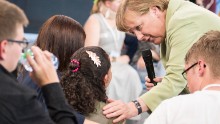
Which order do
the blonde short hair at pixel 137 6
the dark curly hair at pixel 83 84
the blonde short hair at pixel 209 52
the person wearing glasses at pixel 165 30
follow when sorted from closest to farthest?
the blonde short hair at pixel 209 52 < the dark curly hair at pixel 83 84 < the person wearing glasses at pixel 165 30 < the blonde short hair at pixel 137 6

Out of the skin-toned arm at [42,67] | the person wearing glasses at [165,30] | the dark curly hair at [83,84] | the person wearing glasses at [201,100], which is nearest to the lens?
the skin-toned arm at [42,67]

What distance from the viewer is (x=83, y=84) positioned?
99.0 inches

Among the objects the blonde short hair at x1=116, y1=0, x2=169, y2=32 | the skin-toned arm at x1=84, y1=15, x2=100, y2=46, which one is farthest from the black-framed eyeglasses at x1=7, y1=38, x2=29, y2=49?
the skin-toned arm at x1=84, y1=15, x2=100, y2=46

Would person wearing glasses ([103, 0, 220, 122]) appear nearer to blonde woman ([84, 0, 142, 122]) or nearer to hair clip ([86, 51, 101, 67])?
hair clip ([86, 51, 101, 67])

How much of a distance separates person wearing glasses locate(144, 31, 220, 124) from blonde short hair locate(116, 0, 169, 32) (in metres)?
0.78

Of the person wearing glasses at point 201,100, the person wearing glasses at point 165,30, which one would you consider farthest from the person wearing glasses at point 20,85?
the person wearing glasses at point 165,30

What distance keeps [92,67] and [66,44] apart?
0.27 meters

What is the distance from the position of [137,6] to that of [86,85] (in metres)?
0.61

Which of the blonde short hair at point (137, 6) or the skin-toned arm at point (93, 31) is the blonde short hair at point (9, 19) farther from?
the skin-toned arm at point (93, 31)

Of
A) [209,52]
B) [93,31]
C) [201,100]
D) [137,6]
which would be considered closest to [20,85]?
[201,100]

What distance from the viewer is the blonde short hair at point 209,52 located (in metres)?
2.10

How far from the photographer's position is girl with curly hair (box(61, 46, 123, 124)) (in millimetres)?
2512

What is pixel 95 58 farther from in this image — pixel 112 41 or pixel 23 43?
pixel 112 41

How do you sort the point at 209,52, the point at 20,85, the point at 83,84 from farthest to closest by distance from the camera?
1. the point at 83,84
2. the point at 209,52
3. the point at 20,85
